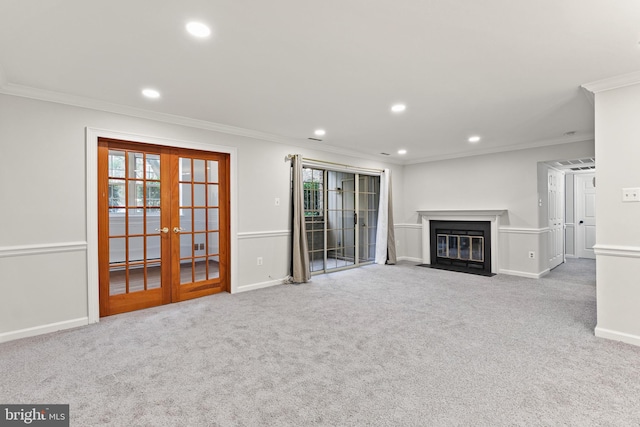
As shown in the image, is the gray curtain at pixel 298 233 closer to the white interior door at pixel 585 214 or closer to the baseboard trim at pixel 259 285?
the baseboard trim at pixel 259 285

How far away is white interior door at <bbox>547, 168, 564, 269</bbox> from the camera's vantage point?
5824 mm

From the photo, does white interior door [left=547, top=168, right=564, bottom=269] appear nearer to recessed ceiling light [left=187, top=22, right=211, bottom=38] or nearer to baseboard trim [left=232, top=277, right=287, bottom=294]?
baseboard trim [left=232, top=277, right=287, bottom=294]

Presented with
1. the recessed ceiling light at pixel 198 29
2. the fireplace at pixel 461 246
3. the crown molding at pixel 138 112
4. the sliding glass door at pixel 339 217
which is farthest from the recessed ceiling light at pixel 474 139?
the recessed ceiling light at pixel 198 29

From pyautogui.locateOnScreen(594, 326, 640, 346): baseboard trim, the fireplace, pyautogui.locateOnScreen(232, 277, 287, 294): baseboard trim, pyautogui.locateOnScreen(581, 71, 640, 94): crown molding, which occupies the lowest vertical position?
pyautogui.locateOnScreen(594, 326, 640, 346): baseboard trim

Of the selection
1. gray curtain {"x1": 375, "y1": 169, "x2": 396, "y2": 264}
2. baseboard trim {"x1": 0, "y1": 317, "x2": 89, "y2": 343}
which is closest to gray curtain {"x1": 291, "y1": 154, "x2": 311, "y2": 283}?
gray curtain {"x1": 375, "y1": 169, "x2": 396, "y2": 264}

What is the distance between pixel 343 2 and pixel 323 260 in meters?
4.45

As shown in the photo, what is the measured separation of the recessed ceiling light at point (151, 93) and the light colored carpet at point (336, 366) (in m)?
2.31

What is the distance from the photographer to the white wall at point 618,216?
262 centimetres

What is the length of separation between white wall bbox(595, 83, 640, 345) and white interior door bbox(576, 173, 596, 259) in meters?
5.47

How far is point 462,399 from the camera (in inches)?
73.5

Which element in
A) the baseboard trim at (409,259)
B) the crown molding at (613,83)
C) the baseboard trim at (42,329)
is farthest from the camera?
the baseboard trim at (409,259)

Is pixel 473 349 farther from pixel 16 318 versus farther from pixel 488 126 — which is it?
pixel 16 318

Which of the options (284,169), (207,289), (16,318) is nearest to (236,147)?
(284,169)

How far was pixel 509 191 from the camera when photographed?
5.52m
